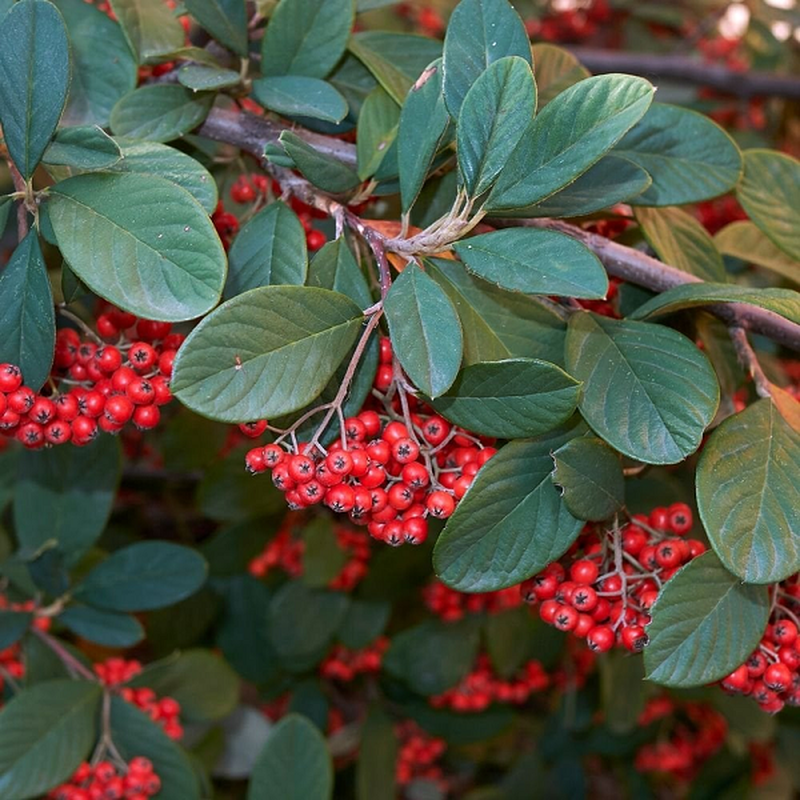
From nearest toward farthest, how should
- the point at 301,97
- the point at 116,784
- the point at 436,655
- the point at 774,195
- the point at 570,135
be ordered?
1. the point at 570,135
2. the point at 301,97
3. the point at 774,195
4. the point at 116,784
5. the point at 436,655

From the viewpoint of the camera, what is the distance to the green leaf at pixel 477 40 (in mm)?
855

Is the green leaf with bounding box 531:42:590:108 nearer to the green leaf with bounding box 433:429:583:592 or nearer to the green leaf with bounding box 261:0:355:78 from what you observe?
the green leaf with bounding box 261:0:355:78

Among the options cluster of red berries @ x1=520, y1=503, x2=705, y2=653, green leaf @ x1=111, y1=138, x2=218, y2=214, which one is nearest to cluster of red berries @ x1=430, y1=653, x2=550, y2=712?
cluster of red berries @ x1=520, y1=503, x2=705, y2=653

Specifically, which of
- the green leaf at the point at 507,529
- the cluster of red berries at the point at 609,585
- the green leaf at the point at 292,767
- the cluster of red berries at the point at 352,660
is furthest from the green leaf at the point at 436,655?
the green leaf at the point at 507,529

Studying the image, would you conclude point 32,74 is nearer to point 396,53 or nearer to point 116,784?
point 396,53

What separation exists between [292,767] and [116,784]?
1.01ft

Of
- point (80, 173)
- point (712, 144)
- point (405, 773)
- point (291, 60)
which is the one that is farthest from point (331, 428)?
point (405, 773)

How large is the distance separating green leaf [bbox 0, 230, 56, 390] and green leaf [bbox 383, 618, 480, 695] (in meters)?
1.26

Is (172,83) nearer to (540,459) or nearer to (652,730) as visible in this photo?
(540,459)

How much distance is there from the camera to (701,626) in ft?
2.89

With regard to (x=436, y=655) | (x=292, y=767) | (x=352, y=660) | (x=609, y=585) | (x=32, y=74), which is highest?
(x=32, y=74)

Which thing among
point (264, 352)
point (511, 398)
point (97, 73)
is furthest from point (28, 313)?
point (511, 398)

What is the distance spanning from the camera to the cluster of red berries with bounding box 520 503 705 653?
0.93 m

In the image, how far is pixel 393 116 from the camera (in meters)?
1.01
